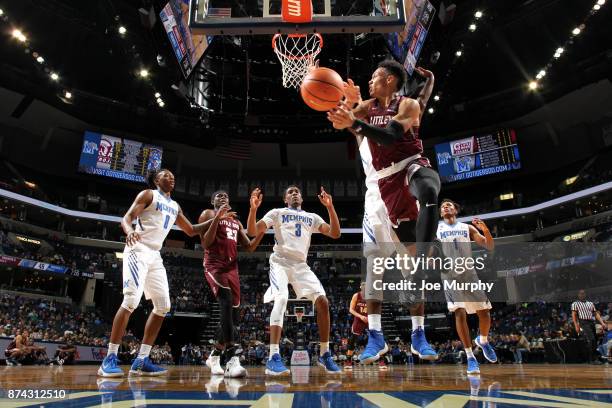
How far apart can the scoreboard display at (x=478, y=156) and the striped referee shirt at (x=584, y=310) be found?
15554mm

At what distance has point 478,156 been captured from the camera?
25109 millimetres

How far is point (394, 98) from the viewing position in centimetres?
384

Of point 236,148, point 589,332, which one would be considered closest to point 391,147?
point 589,332

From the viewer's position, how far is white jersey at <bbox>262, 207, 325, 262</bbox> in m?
5.10

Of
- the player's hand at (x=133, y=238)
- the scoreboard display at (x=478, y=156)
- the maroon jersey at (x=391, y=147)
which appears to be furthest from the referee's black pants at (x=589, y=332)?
the scoreboard display at (x=478, y=156)

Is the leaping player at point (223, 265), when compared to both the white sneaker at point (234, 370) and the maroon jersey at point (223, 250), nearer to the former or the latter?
the maroon jersey at point (223, 250)

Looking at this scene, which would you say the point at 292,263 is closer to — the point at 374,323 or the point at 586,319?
the point at 374,323

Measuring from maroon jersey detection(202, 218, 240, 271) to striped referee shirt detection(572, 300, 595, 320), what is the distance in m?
8.82

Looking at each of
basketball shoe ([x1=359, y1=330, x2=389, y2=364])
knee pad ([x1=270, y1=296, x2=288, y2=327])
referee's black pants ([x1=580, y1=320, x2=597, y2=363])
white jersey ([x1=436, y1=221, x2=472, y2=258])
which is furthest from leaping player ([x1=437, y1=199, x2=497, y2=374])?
referee's black pants ([x1=580, y1=320, x2=597, y2=363])

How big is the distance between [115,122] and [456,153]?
62.7 ft

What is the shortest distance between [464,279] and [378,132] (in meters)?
3.37

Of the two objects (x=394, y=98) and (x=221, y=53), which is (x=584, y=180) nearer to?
(x=221, y=53)

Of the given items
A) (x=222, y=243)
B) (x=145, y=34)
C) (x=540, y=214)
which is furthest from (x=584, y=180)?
(x=222, y=243)

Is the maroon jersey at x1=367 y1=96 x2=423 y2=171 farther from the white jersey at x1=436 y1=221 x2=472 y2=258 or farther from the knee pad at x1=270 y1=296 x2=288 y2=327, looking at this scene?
the white jersey at x1=436 y1=221 x2=472 y2=258
